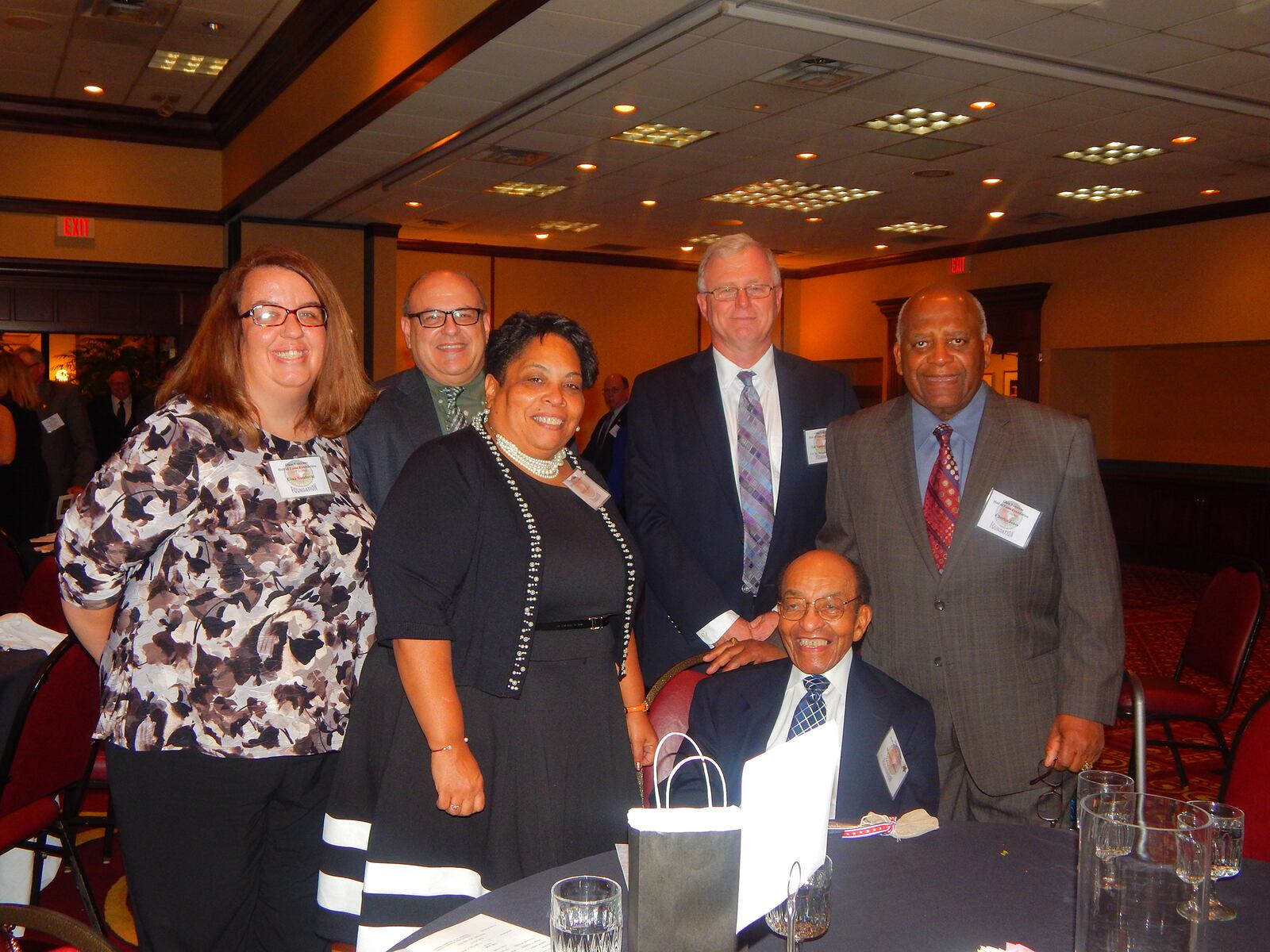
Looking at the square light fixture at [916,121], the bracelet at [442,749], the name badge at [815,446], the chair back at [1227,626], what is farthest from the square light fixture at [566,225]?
the bracelet at [442,749]

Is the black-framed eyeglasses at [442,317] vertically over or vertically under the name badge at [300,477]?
over

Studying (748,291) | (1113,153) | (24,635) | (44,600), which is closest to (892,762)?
(748,291)

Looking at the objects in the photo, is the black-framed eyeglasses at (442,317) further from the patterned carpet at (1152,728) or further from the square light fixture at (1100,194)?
the square light fixture at (1100,194)

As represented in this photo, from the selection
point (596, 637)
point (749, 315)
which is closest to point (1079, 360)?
point (749, 315)

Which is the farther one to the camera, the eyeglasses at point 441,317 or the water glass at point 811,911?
the eyeglasses at point 441,317

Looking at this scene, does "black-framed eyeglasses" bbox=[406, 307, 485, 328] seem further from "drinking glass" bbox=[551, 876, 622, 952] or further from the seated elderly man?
"drinking glass" bbox=[551, 876, 622, 952]

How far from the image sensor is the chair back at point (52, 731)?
107 inches

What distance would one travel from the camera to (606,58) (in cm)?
624

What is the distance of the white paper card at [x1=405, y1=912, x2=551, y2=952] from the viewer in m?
1.28

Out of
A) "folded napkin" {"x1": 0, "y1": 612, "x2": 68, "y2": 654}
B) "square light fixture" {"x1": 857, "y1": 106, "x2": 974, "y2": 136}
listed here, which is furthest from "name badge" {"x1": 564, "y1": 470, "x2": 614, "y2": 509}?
"square light fixture" {"x1": 857, "y1": 106, "x2": 974, "y2": 136}

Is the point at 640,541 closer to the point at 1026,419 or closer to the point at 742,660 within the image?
the point at 742,660

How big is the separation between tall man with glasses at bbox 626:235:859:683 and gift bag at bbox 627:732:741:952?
1.59 m

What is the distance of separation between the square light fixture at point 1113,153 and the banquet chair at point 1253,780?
710 cm

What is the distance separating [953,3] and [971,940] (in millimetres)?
5148
